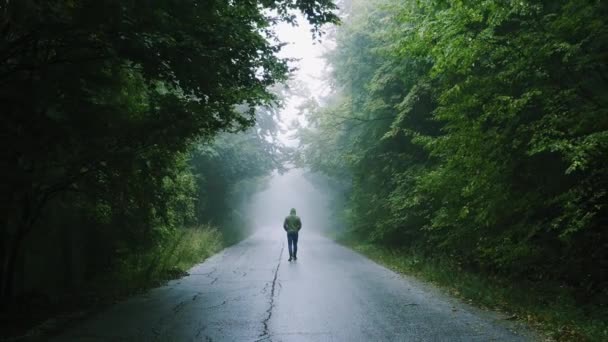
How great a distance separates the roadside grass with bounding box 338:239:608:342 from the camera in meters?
6.18

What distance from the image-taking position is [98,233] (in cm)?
1212

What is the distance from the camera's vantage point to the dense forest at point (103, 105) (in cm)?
611

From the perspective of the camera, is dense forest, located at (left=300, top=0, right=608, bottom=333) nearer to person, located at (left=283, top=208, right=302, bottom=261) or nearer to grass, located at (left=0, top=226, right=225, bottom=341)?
grass, located at (left=0, top=226, right=225, bottom=341)

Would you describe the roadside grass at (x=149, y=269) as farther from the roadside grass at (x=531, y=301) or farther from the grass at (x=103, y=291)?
the roadside grass at (x=531, y=301)

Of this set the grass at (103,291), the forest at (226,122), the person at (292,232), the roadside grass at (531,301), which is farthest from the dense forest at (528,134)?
the person at (292,232)

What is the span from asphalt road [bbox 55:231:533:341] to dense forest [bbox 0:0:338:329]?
5.91 feet

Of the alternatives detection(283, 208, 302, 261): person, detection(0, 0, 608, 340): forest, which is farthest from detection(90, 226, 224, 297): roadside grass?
detection(283, 208, 302, 261): person

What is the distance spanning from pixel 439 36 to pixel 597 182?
350 centimetres

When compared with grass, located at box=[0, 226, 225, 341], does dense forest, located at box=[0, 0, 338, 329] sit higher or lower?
higher

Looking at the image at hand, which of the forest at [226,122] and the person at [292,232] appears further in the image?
the person at [292,232]

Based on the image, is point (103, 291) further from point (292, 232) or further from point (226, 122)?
point (292, 232)

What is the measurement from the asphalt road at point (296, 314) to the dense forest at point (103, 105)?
180 centimetres

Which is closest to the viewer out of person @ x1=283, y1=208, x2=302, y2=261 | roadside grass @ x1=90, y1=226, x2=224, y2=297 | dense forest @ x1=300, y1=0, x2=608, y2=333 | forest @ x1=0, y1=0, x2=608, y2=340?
forest @ x1=0, y1=0, x2=608, y2=340

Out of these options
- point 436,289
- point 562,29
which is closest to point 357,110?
point 436,289
